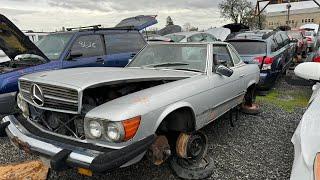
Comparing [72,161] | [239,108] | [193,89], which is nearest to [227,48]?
[239,108]

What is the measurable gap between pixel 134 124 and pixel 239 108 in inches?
155

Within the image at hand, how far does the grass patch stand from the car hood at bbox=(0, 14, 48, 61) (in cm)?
506

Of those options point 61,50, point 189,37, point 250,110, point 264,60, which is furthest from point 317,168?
point 189,37

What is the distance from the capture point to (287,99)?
26.2 feet

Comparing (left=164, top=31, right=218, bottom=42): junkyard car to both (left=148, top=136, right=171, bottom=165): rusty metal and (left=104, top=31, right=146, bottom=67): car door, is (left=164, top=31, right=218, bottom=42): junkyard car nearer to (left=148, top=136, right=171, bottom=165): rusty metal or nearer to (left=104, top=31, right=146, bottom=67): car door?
(left=104, top=31, right=146, bottom=67): car door

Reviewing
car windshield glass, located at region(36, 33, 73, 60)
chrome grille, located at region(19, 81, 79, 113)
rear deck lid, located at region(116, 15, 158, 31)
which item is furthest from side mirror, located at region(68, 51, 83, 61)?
chrome grille, located at region(19, 81, 79, 113)

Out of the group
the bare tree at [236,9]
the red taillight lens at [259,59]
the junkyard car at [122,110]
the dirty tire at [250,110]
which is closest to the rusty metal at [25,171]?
the junkyard car at [122,110]

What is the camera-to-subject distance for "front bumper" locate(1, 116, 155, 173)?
279cm

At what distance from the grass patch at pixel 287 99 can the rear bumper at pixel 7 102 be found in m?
5.28

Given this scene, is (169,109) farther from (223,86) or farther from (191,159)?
(223,86)

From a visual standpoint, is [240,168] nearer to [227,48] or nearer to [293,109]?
[227,48]

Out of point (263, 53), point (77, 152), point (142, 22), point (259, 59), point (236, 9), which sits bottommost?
point (77, 152)

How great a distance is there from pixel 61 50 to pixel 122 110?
13.3 ft

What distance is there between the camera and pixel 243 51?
829 cm
